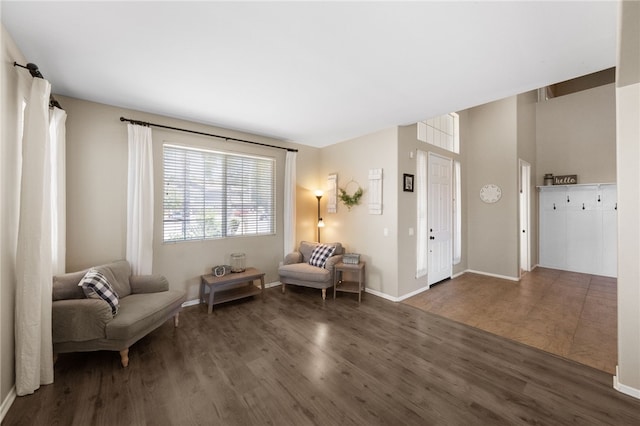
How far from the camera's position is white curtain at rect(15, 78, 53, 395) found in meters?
1.86

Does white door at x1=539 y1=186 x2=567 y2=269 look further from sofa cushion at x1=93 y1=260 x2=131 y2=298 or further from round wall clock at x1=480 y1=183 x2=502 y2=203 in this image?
sofa cushion at x1=93 y1=260 x2=131 y2=298

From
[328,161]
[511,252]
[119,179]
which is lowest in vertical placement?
[511,252]

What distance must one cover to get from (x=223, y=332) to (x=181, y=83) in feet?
9.00

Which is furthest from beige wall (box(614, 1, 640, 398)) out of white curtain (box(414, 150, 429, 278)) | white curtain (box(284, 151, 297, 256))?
white curtain (box(284, 151, 297, 256))

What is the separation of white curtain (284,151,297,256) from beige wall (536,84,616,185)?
19.7 feet

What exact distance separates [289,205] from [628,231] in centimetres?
397

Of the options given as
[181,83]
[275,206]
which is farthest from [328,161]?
Result: [181,83]

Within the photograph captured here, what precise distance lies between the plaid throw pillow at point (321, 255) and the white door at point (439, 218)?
1794 millimetres

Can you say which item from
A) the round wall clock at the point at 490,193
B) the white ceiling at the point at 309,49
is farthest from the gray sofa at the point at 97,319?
the round wall clock at the point at 490,193

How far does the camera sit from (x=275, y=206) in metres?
4.59

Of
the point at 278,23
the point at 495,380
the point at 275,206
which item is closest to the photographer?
the point at 278,23

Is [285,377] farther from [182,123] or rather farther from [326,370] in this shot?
[182,123]

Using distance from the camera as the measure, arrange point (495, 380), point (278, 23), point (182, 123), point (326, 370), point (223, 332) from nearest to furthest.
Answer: point (278, 23) → point (495, 380) → point (326, 370) → point (223, 332) → point (182, 123)

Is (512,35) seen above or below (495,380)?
above
